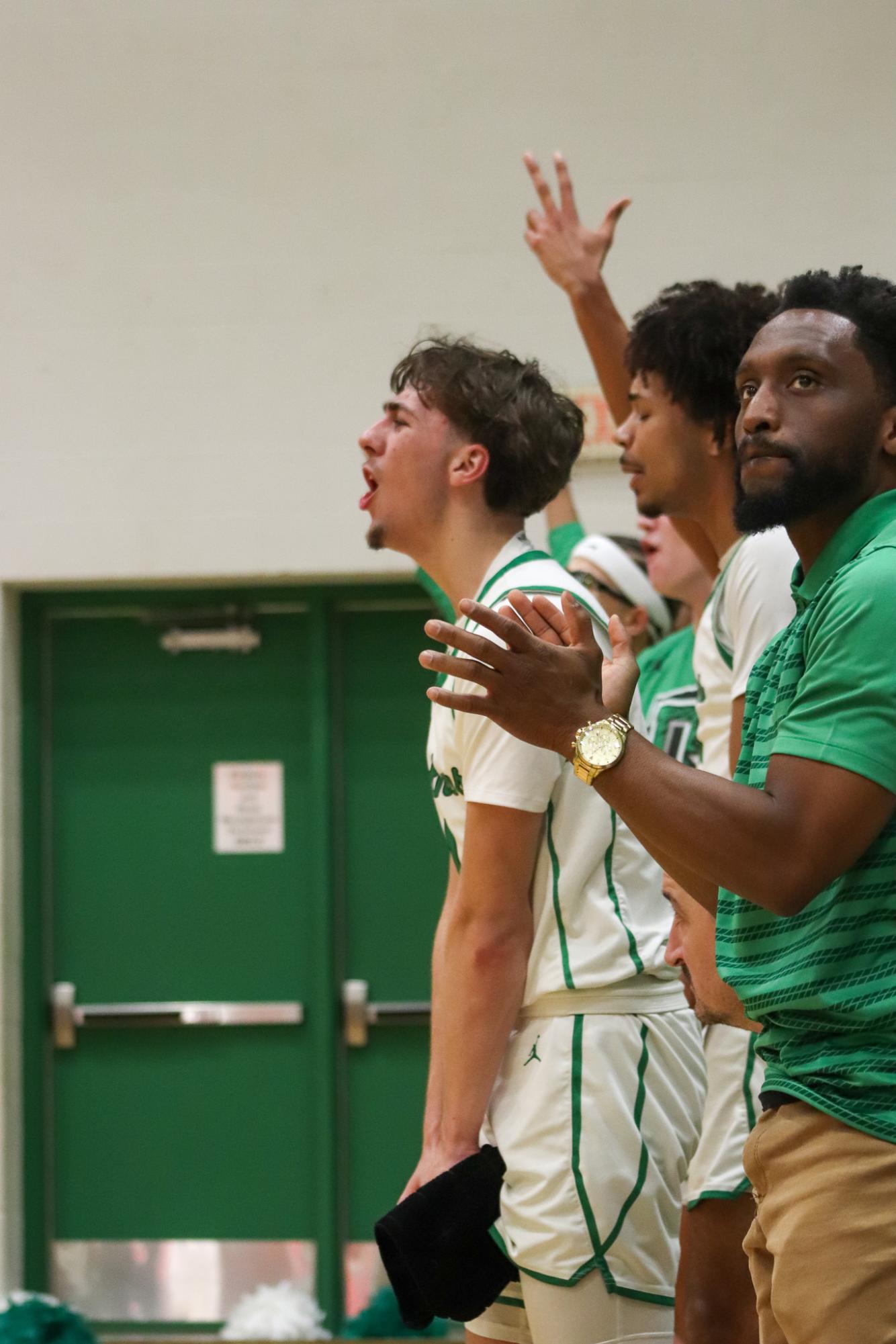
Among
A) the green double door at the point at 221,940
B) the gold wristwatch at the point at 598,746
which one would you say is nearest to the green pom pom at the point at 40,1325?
the green double door at the point at 221,940

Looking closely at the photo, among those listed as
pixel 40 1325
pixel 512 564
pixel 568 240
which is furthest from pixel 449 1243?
pixel 40 1325

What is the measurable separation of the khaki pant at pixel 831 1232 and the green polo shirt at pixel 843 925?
2 centimetres

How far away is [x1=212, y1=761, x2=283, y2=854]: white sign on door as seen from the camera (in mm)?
4391

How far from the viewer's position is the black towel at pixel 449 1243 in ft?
5.67

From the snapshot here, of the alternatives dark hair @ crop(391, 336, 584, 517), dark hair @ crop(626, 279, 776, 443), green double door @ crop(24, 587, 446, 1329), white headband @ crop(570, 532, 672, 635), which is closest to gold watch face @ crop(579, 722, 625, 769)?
dark hair @ crop(391, 336, 584, 517)

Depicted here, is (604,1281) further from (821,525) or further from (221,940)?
(221,940)

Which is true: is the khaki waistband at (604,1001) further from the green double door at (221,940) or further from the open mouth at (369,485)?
the green double door at (221,940)

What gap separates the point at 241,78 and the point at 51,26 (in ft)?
1.89

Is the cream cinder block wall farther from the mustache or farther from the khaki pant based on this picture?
the khaki pant

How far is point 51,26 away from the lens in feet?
14.1

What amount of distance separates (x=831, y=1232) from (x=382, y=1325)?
292cm

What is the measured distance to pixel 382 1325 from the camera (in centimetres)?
383

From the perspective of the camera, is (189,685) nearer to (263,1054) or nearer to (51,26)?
(263,1054)

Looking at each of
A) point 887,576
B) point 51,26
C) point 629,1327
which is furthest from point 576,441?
point 51,26
